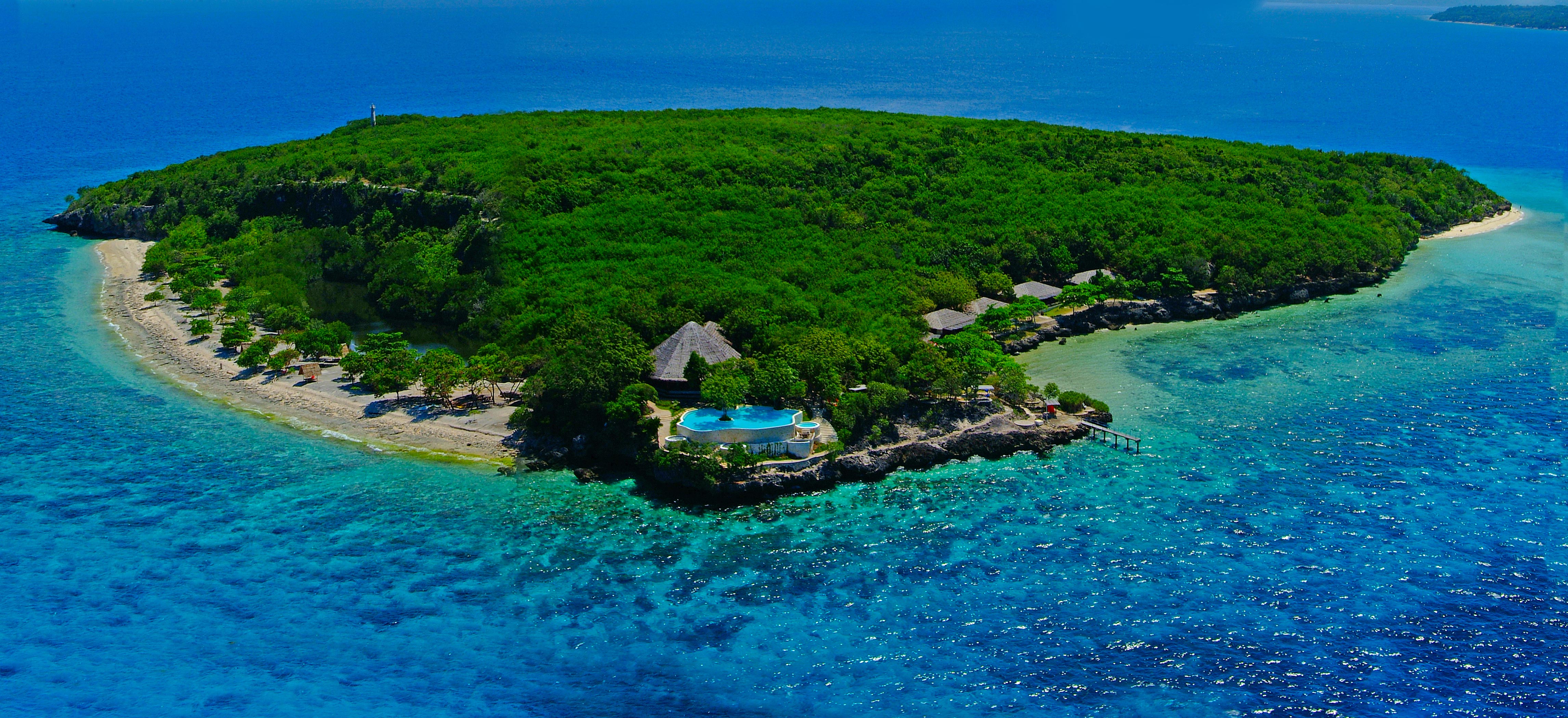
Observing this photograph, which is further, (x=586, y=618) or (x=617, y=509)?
(x=617, y=509)

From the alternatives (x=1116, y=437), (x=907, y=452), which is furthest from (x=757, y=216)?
(x=1116, y=437)

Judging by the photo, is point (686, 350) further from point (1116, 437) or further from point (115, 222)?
point (115, 222)

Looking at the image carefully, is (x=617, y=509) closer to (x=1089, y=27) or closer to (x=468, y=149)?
(x=468, y=149)

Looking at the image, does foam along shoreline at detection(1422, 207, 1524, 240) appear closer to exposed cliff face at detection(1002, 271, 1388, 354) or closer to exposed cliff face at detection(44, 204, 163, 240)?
exposed cliff face at detection(1002, 271, 1388, 354)

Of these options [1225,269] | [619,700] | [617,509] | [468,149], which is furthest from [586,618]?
[468,149]

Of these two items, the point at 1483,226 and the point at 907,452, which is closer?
the point at 907,452

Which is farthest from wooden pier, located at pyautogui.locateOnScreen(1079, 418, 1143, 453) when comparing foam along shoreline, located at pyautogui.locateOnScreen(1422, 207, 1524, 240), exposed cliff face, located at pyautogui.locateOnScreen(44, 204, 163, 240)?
exposed cliff face, located at pyautogui.locateOnScreen(44, 204, 163, 240)
